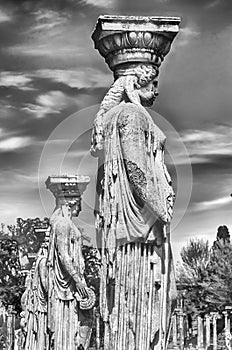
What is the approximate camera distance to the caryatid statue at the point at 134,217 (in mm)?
8062

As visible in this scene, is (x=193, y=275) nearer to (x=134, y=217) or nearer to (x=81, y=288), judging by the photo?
(x=81, y=288)

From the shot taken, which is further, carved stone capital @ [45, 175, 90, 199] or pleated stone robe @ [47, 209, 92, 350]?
carved stone capital @ [45, 175, 90, 199]

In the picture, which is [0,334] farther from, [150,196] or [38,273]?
[150,196]

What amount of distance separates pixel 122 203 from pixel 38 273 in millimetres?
8687

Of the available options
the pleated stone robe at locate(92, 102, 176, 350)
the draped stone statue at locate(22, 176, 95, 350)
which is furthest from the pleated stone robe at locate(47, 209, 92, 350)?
the pleated stone robe at locate(92, 102, 176, 350)

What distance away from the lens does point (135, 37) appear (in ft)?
27.7

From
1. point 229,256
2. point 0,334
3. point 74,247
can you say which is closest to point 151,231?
point 74,247

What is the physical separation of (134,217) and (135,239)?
19 centimetres

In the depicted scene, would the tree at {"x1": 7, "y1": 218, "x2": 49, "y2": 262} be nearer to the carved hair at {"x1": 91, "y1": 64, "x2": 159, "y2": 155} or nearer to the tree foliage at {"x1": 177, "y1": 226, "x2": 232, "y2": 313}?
the carved hair at {"x1": 91, "y1": 64, "x2": 159, "y2": 155}

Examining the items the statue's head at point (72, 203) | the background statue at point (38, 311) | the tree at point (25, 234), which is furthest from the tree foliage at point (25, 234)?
the statue's head at point (72, 203)

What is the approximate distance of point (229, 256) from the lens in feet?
180

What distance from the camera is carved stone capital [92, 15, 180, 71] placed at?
841 cm

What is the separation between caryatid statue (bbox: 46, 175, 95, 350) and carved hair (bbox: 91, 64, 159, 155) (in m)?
5.37

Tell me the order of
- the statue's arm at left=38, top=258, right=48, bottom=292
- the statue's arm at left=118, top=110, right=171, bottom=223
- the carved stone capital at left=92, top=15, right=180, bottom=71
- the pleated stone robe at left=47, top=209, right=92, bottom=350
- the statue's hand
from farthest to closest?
the statue's arm at left=38, top=258, right=48, bottom=292
the pleated stone robe at left=47, top=209, right=92, bottom=350
the statue's hand
the carved stone capital at left=92, top=15, right=180, bottom=71
the statue's arm at left=118, top=110, right=171, bottom=223
